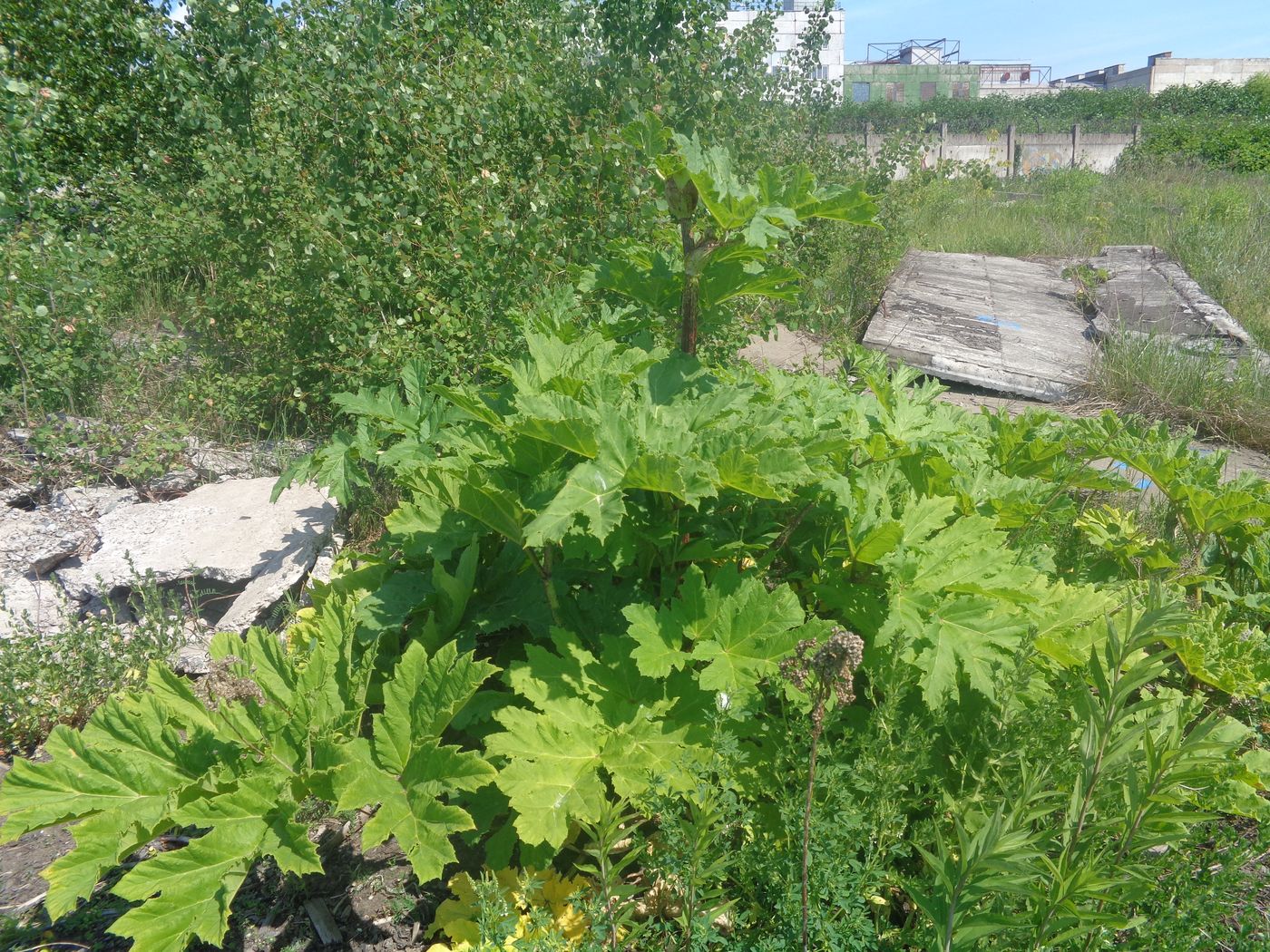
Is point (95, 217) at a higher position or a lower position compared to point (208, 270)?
higher

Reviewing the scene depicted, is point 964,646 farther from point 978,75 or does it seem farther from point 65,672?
point 978,75

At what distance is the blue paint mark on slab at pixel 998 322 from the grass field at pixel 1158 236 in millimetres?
1178

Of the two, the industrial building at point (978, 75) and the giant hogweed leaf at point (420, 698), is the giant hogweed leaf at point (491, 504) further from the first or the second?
the industrial building at point (978, 75)

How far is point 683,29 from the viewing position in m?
4.96

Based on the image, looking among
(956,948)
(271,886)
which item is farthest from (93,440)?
(956,948)

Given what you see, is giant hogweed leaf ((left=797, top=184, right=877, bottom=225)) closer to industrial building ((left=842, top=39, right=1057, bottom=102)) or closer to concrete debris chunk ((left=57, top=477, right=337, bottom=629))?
concrete debris chunk ((left=57, top=477, right=337, bottom=629))

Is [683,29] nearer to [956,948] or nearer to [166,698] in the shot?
[166,698]

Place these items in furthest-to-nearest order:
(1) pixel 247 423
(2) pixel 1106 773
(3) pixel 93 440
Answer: (1) pixel 247 423 → (3) pixel 93 440 → (2) pixel 1106 773

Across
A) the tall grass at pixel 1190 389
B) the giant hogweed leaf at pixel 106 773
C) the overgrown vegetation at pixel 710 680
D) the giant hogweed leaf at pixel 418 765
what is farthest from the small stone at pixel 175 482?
the tall grass at pixel 1190 389

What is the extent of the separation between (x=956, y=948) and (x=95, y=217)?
696cm

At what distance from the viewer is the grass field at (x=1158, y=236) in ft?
17.5

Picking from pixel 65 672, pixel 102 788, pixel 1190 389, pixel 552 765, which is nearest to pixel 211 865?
pixel 102 788

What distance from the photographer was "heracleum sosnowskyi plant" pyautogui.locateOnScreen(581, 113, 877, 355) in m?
1.76

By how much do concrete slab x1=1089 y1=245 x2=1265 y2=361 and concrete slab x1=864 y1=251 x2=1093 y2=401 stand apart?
0.33 meters
